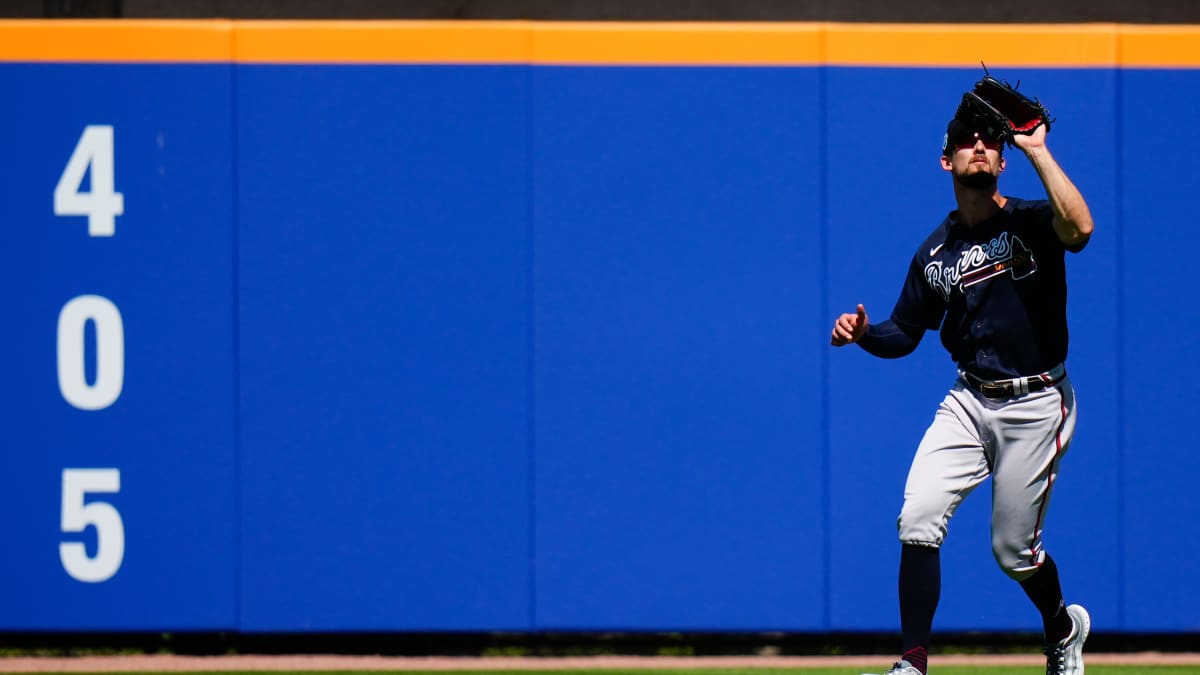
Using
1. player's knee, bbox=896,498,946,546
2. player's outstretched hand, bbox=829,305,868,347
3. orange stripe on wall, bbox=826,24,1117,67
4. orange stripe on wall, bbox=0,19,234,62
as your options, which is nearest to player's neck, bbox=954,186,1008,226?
player's outstretched hand, bbox=829,305,868,347

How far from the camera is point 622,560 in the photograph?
17.6 ft

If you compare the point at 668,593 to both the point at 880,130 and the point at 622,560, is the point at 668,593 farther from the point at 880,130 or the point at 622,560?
the point at 880,130

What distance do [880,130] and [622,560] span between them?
1925 mm

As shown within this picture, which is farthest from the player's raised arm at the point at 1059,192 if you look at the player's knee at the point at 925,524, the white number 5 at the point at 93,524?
the white number 5 at the point at 93,524

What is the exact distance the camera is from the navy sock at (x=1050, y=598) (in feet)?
14.3

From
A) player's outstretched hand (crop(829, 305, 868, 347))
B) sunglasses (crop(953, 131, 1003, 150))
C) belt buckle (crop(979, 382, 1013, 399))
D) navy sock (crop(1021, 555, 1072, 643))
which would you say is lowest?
navy sock (crop(1021, 555, 1072, 643))

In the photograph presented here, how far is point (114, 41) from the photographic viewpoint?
17.2ft

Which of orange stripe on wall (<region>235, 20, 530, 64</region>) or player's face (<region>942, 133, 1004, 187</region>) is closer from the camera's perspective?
player's face (<region>942, 133, 1004, 187</region>)

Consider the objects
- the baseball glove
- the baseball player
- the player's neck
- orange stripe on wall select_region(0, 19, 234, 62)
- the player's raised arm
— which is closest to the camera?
the player's raised arm

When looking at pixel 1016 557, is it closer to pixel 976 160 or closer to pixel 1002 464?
pixel 1002 464

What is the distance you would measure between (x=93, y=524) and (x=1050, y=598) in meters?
3.45

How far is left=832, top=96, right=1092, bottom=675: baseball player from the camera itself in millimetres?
4141

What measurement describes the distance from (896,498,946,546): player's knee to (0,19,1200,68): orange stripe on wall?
1944 millimetres

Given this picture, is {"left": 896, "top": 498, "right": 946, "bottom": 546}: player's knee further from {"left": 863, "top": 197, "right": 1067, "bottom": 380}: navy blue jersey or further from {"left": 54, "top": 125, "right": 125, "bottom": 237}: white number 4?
{"left": 54, "top": 125, "right": 125, "bottom": 237}: white number 4
